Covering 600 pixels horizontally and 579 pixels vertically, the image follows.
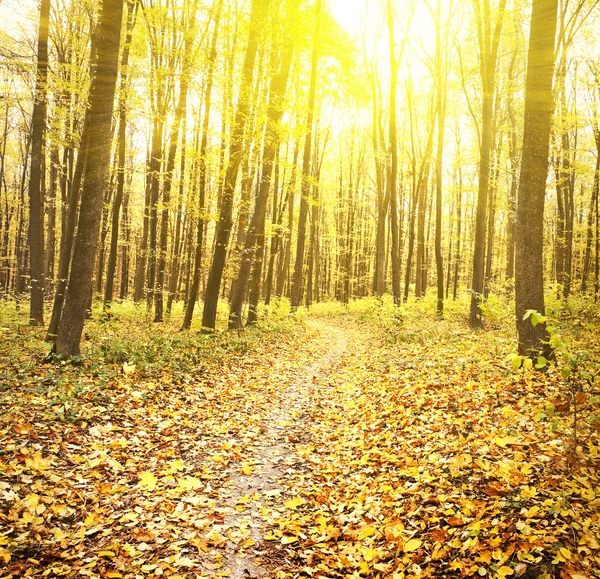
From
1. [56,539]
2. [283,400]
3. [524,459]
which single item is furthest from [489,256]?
[56,539]

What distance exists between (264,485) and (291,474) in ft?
1.58

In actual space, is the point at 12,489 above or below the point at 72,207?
below

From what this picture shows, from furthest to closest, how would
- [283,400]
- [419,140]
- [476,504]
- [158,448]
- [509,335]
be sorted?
[419,140], [509,335], [283,400], [158,448], [476,504]

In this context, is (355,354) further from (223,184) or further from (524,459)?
(524,459)


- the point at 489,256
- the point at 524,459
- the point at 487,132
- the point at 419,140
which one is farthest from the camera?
the point at 419,140

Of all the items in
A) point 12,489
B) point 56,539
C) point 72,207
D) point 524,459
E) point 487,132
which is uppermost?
point 487,132

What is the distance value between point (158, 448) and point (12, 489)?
2.00m

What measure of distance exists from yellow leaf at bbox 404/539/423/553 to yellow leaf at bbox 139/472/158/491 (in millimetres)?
3103

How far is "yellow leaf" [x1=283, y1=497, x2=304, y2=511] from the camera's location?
4756 millimetres

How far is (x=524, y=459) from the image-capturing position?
14.7 ft

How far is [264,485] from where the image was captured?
5.26 metres

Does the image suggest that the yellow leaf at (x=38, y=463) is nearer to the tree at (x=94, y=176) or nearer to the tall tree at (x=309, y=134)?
the tree at (x=94, y=176)

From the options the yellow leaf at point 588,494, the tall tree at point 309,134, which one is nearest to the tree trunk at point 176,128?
the tall tree at point 309,134

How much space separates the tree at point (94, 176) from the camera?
25.9 ft
